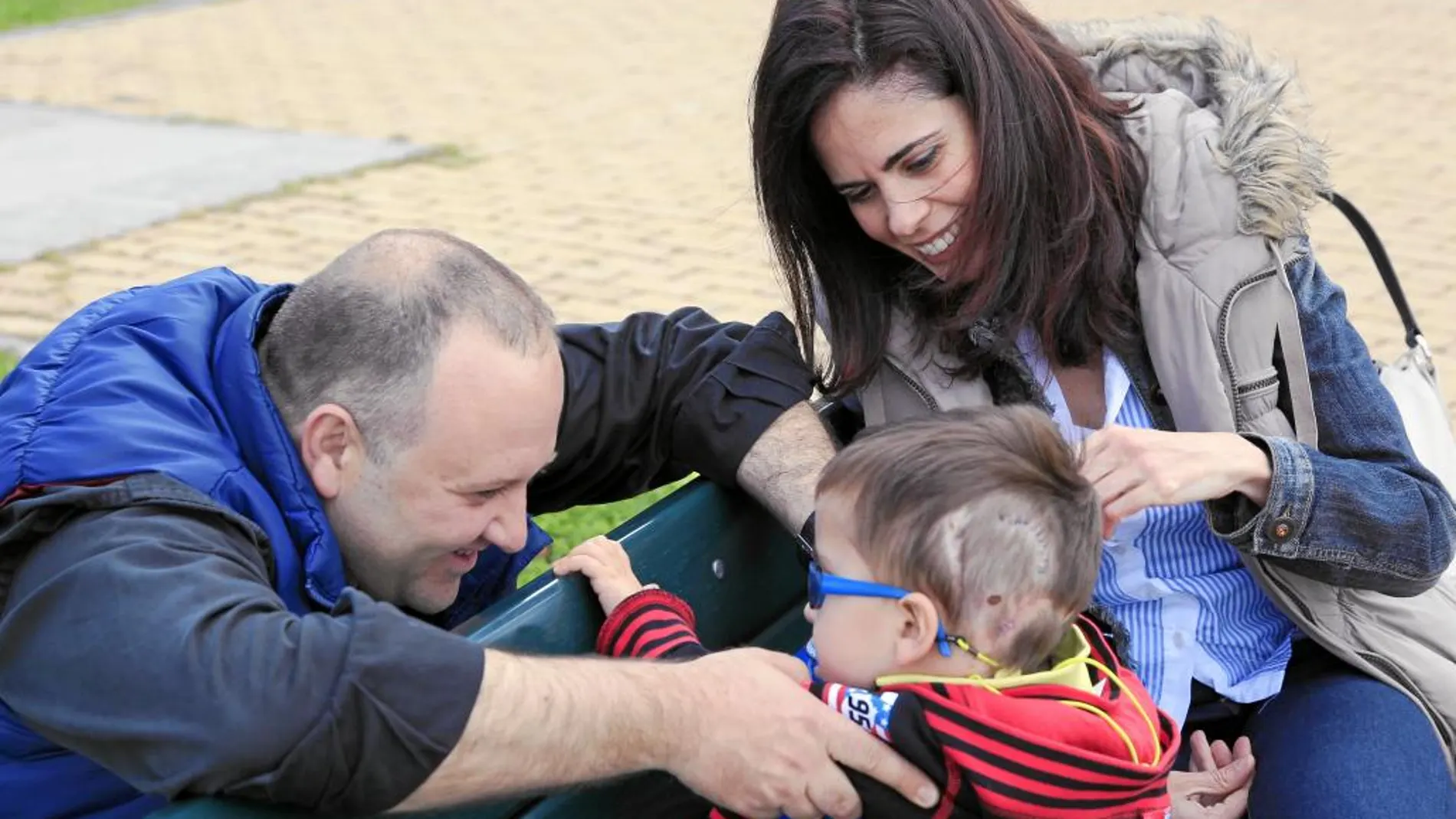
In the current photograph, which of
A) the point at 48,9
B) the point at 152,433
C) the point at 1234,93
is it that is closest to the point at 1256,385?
the point at 1234,93

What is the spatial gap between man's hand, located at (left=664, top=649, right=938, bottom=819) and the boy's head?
0.13m

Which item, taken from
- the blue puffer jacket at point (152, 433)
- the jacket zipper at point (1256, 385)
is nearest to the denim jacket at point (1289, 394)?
the jacket zipper at point (1256, 385)

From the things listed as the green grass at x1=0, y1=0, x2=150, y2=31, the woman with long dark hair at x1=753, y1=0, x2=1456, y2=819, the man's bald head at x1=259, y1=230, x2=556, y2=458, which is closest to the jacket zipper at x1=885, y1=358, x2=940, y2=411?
the woman with long dark hair at x1=753, y1=0, x2=1456, y2=819

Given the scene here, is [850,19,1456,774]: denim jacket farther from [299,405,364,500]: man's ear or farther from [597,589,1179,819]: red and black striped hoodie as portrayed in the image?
[299,405,364,500]: man's ear

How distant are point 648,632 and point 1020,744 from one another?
562mm

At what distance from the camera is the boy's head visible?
2.14m

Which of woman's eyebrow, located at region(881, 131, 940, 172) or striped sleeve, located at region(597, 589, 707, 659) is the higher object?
woman's eyebrow, located at region(881, 131, 940, 172)

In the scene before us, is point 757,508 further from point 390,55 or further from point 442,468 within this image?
point 390,55

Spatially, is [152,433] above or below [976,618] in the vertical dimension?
above

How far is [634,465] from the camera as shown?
9.87 feet

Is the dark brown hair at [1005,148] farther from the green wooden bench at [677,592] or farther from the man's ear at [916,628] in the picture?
the man's ear at [916,628]

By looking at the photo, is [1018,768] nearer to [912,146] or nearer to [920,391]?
[920,391]

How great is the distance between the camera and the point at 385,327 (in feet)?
7.86

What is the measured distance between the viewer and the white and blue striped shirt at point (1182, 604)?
277 centimetres
